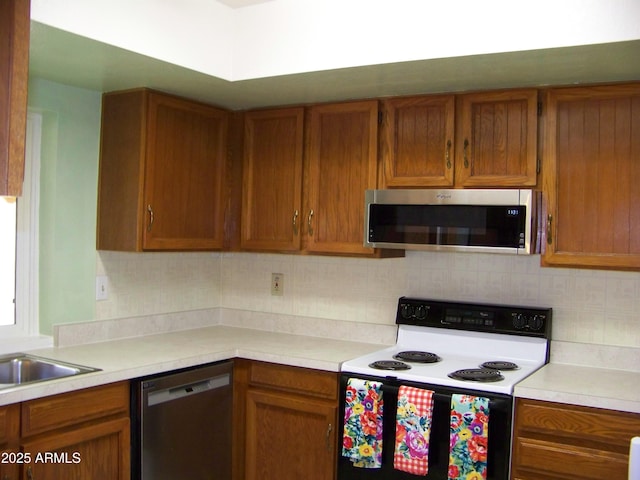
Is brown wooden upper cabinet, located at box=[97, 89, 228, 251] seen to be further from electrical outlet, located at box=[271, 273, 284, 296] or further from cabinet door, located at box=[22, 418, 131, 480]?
cabinet door, located at box=[22, 418, 131, 480]

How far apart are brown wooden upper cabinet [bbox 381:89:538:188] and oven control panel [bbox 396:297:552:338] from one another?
0.57 metres

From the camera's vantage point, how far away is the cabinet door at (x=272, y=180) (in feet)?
10.8

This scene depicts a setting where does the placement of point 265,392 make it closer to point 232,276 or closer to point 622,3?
point 232,276

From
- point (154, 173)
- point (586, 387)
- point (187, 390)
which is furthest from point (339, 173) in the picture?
point (586, 387)

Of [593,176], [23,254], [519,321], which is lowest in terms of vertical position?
[519,321]

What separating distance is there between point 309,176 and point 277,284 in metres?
0.71

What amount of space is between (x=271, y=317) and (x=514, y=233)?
147 centimetres

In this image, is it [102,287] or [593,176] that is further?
[102,287]

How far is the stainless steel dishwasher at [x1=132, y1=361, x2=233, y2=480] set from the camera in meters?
2.62

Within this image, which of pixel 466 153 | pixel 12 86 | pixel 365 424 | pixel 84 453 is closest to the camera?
pixel 12 86

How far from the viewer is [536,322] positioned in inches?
114

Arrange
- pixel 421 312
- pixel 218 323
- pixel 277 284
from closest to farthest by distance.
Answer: pixel 421 312
pixel 277 284
pixel 218 323

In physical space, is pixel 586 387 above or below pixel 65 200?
below

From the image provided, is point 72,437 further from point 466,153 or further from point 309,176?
point 466,153
